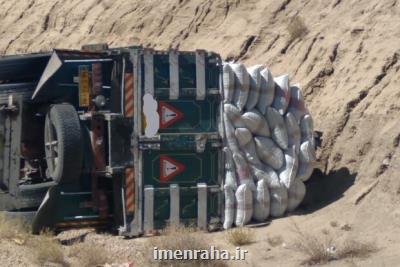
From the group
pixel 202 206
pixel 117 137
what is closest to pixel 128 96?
pixel 117 137

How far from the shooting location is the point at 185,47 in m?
19.3

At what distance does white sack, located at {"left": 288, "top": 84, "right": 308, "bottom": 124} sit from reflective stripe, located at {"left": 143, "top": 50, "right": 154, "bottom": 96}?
6.81 feet

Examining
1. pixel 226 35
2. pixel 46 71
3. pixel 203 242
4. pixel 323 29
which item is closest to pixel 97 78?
pixel 46 71

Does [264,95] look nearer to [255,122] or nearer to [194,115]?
[255,122]

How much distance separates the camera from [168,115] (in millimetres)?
12570

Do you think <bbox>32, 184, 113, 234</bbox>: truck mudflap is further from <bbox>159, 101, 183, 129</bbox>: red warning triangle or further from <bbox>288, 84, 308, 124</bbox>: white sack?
<bbox>288, 84, 308, 124</bbox>: white sack

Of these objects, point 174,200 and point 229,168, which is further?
point 229,168

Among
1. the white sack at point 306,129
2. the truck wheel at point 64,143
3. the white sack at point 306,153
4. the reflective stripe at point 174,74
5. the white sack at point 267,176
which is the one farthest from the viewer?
the white sack at point 306,129

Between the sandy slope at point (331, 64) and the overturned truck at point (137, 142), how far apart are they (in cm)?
91

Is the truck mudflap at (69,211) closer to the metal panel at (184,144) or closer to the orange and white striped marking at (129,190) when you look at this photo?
the orange and white striped marking at (129,190)

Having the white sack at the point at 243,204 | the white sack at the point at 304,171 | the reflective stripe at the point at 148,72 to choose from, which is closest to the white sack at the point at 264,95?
the white sack at the point at 304,171

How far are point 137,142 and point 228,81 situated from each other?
1481 mm

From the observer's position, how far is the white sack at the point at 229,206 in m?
12.7

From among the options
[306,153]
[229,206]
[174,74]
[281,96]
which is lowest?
→ [229,206]
